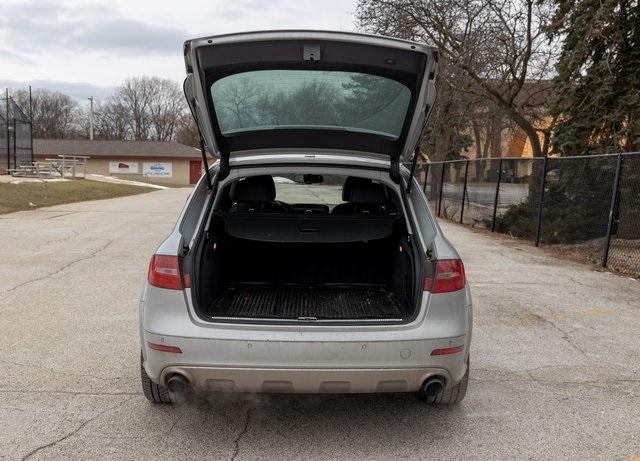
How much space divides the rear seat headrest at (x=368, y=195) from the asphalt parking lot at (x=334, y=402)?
149 centimetres

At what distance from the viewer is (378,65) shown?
304 cm

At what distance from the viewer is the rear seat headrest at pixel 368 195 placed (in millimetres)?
4246

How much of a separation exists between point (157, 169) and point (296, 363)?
→ 1998 inches

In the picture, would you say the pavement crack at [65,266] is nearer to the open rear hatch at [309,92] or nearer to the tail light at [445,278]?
the open rear hatch at [309,92]

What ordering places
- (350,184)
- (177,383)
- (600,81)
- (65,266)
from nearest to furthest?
(177,383)
(350,184)
(65,266)
(600,81)

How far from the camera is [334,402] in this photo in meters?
3.49

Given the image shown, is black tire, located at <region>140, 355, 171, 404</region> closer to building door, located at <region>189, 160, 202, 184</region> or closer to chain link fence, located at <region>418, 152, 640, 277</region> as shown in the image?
chain link fence, located at <region>418, 152, 640, 277</region>

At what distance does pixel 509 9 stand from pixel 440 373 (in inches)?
646

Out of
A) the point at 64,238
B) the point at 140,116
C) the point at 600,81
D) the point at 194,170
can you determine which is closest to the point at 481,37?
the point at 600,81

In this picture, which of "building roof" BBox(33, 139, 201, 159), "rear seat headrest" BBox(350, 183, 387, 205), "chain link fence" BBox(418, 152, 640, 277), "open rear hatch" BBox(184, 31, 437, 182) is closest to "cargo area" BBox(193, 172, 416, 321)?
"rear seat headrest" BBox(350, 183, 387, 205)

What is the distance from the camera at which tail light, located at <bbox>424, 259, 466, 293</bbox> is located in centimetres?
294

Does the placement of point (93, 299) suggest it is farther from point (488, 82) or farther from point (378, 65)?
point (488, 82)

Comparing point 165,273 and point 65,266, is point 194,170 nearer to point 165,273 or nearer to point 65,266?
point 65,266

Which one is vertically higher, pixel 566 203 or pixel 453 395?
pixel 566 203
